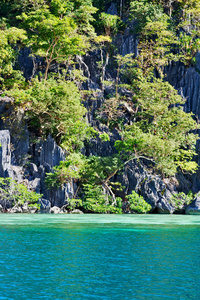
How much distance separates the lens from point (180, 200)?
27031 millimetres

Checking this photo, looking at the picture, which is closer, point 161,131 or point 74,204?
point 74,204

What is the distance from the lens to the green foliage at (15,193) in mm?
22250

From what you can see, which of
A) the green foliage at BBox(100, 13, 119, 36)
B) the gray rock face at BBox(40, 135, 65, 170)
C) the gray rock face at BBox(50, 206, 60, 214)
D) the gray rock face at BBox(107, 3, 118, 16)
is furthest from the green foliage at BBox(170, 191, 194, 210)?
the gray rock face at BBox(107, 3, 118, 16)

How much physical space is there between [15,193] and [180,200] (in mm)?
12136

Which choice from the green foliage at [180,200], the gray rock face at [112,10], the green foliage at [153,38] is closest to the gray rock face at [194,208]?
the green foliage at [180,200]

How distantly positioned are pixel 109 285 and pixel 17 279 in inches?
55.7

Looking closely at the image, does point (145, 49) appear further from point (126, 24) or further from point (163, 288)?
point (163, 288)

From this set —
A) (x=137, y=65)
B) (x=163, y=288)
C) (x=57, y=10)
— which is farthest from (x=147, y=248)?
(x=137, y=65)

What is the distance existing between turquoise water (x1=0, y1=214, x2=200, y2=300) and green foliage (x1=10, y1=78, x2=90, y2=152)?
622 inches

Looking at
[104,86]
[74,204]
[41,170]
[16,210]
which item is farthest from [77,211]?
[104,86]

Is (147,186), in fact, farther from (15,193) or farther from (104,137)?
(15,193)

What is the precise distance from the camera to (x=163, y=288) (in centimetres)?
511

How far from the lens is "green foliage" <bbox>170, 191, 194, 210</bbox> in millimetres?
26703

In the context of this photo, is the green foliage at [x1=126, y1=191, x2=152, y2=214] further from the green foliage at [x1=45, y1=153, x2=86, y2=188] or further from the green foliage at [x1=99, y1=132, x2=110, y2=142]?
the green foliage at [x1=99, y1=132, x2=110, y2=142]
